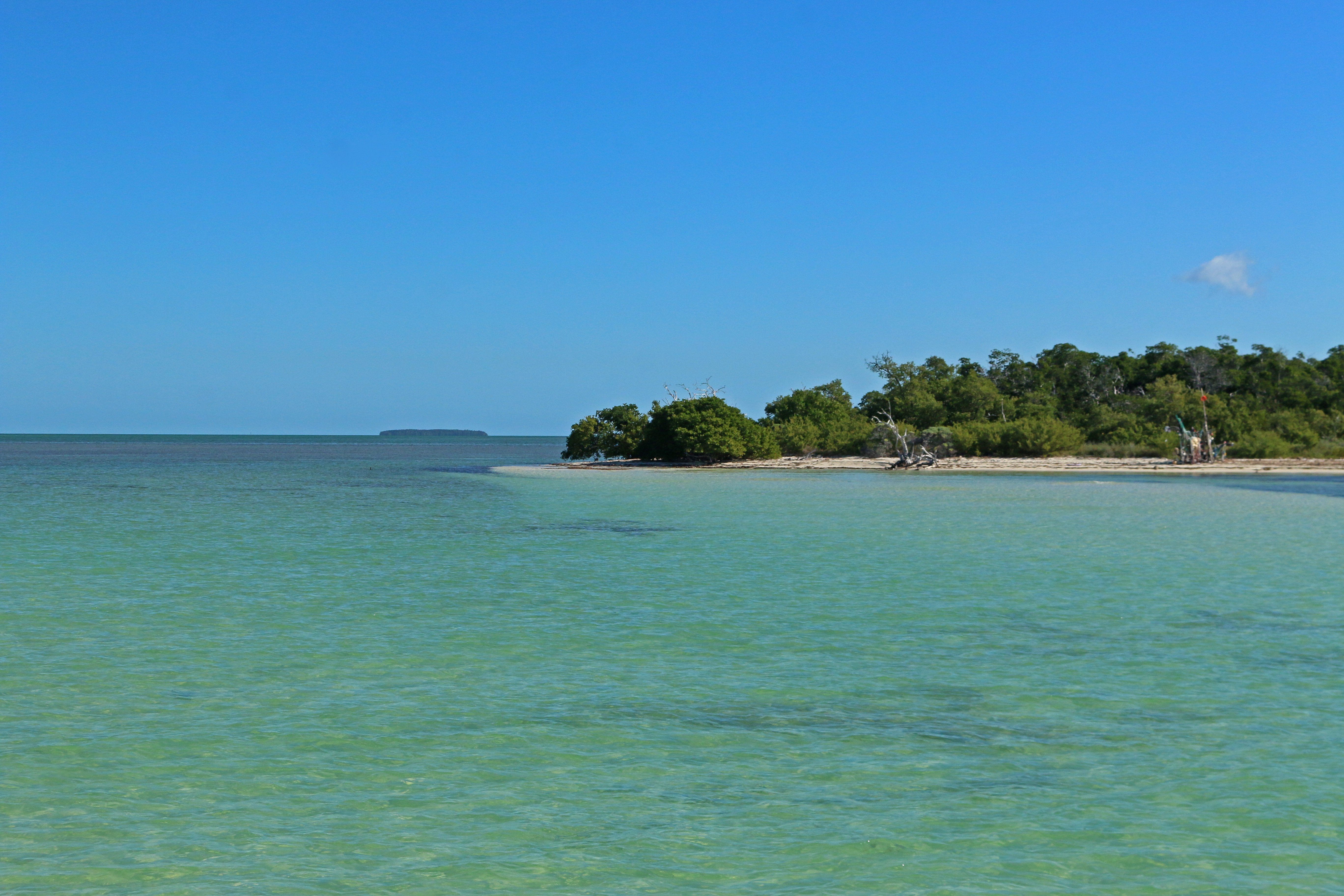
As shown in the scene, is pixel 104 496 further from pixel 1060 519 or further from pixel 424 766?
pixel 424 766

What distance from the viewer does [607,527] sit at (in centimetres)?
3253

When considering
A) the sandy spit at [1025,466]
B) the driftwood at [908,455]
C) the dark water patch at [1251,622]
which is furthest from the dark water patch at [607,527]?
the driftwood at [908,455]

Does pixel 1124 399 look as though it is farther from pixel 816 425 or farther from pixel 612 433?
pixel 612 433

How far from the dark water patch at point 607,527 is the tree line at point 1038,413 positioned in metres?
47.0

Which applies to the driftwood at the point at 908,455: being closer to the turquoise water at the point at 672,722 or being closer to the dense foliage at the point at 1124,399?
the dense foliage at the point at 1124,399

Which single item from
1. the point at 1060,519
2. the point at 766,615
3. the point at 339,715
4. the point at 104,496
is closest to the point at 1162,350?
the point at 1060,519

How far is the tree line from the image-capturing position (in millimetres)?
82062

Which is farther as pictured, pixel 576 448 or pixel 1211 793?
pixel 576 448

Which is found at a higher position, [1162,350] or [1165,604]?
[1162,350]

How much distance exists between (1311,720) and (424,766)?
809 cm

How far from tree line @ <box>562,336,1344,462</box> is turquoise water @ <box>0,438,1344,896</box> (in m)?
59.5

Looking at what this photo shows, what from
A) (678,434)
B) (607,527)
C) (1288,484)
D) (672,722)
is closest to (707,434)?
(678,434)

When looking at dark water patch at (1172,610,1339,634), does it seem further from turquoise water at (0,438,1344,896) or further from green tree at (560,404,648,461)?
green tree at (560,404,648,461)

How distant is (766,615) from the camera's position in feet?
53.6
